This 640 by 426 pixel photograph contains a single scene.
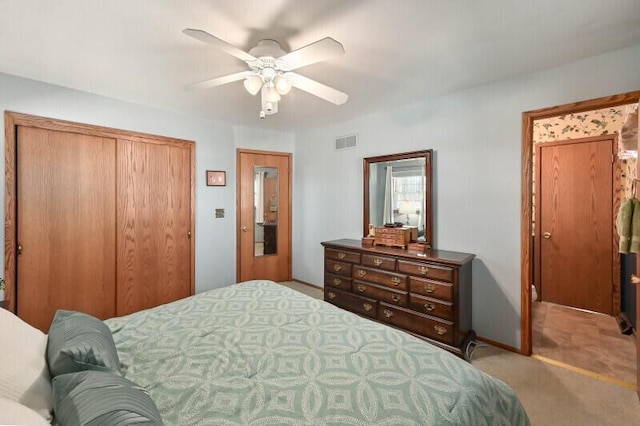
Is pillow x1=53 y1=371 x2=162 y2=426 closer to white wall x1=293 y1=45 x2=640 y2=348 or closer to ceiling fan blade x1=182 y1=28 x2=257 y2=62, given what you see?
ceiling fan blade x1=182 y1=28 x2=257 y2=62

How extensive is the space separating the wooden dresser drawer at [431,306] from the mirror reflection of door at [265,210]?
242 centimetres

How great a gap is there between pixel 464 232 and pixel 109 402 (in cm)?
289

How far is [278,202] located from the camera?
4.50 metres

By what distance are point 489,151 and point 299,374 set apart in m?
2.55

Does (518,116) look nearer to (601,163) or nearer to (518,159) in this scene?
(518,159)

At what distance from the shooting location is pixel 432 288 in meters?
2.53

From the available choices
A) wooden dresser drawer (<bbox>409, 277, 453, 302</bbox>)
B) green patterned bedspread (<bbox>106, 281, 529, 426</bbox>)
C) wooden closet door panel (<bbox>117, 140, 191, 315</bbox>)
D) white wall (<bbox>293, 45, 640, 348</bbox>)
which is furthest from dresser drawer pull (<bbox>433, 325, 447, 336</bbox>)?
wooden closet door panel (<bbox>117, 140, 191, 315</bbox>)

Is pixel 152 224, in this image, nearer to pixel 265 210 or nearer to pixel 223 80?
pixel 265 210

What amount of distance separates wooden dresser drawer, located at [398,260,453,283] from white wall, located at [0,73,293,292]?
2.41 metres

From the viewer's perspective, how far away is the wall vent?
3.79 meters

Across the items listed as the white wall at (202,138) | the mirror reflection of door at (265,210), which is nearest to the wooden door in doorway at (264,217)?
the mirror reflection of door at (265,210)

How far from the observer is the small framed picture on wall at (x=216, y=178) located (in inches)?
149

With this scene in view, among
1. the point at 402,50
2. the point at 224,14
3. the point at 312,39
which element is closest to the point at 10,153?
the point at 224,14

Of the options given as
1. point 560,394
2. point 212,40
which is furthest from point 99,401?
point 560,394
